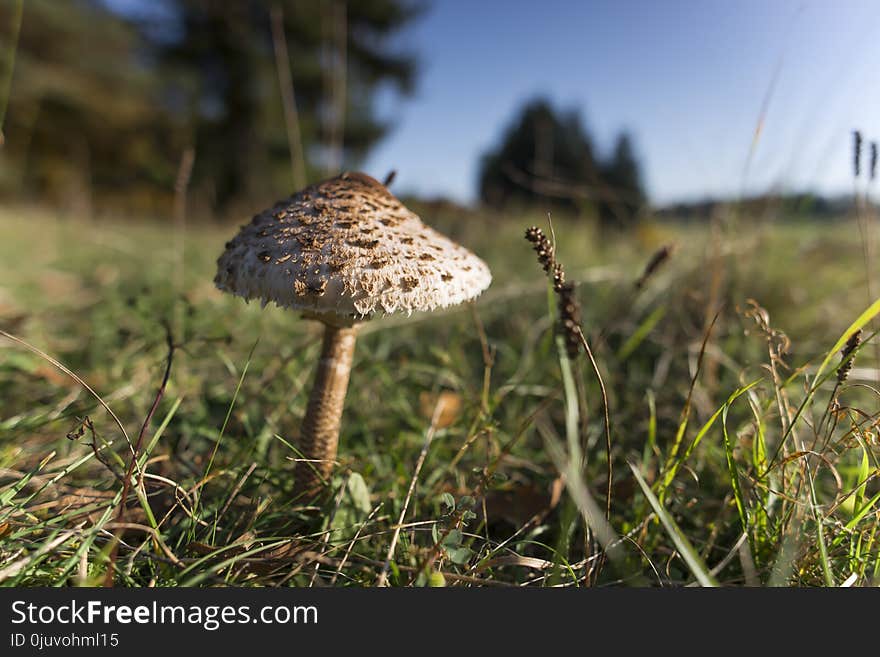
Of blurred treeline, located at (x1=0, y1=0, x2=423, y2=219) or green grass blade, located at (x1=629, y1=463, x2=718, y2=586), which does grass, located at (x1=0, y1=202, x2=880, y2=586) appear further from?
blurred treeline, located at (x1=0, y1=0, x2=423, y2=219)

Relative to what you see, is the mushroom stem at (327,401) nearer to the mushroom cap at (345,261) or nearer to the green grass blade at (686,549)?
the mushroom cap at (345,261)

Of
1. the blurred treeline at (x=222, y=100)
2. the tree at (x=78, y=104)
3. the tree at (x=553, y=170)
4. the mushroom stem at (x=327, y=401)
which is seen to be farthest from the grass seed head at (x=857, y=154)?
the tree at (x=78, y=104)

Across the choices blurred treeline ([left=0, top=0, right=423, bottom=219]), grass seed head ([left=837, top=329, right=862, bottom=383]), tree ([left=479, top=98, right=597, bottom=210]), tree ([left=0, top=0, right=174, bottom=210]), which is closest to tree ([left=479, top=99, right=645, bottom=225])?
tree ([left=479, top=98, right=597, bottom=210])

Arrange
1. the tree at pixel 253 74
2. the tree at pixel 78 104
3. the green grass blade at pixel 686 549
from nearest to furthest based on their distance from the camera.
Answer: the green grass blade at pixel 686 549 → the tree at pixel 253 74 → the tree at pixel 78 104

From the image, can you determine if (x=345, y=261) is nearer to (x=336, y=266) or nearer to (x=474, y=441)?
(x=336, y=266)

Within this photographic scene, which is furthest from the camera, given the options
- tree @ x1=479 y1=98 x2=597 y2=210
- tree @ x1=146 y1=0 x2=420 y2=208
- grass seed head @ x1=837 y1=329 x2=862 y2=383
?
tree @ x1=146 y1=0 x2=420 y2=208

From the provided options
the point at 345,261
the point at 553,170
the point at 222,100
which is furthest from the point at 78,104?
the point at 345,261

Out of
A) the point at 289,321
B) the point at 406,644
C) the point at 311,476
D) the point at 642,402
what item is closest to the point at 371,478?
the point at 311,476

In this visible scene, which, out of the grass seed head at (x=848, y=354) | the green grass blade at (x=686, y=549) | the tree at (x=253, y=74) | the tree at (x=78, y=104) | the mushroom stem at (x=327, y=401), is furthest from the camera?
the tree at (x=78, y=104)
